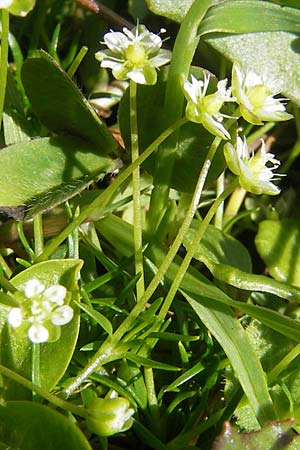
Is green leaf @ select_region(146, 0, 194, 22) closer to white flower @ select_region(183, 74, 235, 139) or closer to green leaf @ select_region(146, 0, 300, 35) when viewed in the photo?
green leaf @ select_region(146, 0, 300, 35)

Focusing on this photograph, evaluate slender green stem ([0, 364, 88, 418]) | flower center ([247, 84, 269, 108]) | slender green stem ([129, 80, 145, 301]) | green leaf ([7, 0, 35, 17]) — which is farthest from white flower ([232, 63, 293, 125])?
slender green stem ([0, 364, 88, 418])

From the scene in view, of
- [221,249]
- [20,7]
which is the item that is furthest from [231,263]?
[20,7]

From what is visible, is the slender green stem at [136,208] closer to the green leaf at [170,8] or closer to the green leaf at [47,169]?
the green leaf at [47,169]

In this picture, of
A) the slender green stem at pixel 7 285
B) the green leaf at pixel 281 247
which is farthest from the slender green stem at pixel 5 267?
the green leaf at pixel 281 247

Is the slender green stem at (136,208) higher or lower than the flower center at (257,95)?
lower

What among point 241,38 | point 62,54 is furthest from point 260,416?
point 62,54

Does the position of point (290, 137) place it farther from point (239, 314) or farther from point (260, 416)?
point (260, 416)
